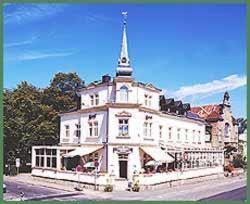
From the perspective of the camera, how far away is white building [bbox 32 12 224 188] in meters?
16.5

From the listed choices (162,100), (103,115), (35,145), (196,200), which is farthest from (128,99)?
(196,200)

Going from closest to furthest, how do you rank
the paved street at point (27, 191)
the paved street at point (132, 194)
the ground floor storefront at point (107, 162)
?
the paved street at point (27, 191)
the paved street at point (132, 194)
the ground floor storefront at point (107, 162)

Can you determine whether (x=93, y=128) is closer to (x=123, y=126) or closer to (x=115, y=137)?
(x=115, y=137)

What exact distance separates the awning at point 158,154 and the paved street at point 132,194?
1.39m

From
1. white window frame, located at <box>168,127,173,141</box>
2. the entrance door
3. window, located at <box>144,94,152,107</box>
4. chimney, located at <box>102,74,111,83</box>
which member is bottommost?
the entrance door

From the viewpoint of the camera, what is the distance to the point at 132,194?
45.3 feet

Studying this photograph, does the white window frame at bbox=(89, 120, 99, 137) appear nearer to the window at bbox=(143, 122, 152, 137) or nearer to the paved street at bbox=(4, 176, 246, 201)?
the window at bbox=(143, 122, 152, 137)

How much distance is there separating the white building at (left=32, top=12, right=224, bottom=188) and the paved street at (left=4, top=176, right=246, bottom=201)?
1.03 m

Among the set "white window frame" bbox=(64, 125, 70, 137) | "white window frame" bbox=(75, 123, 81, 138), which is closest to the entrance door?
"white window frame" bbox=(75, 123, 81, 138)

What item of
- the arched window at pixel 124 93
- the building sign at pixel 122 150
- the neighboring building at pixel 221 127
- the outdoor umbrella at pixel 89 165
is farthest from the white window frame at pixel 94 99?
the neighboring building at pixel 221 127

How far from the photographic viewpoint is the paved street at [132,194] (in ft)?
43.4

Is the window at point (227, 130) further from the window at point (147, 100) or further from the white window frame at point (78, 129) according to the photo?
the white window frame at point (78, 129)

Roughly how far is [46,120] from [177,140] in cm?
580

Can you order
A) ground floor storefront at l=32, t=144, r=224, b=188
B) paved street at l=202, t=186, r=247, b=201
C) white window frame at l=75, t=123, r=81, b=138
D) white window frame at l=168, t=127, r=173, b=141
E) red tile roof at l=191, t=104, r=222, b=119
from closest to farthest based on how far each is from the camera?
paved street at l=202, t=186, r=247, b=201
ground floor storefront at l=32, t=144, r=224, b=188
white window frame at l=75, t=123, r=81, b=138
white window frame at l=168, t=127, r=173, b=141
red tile roof at l=191, t=104, r=222, b=119
